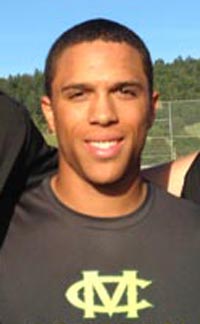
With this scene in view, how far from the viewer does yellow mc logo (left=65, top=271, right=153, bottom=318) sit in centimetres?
241

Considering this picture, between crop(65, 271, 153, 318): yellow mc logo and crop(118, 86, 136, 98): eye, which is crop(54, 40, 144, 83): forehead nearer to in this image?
crop(118, 86, 136, 98): eye

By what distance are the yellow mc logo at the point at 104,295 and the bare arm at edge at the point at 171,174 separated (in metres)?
0.70

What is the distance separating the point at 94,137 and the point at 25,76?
140 feet

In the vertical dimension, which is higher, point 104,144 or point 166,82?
point 104,144

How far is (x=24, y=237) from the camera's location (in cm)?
253

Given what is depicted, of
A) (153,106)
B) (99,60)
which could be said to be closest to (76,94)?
(99,60)

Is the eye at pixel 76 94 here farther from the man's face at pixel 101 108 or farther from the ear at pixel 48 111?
the ear at pixel 48 111

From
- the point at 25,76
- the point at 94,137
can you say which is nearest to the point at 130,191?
the point at 94,137

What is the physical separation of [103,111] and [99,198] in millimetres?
341

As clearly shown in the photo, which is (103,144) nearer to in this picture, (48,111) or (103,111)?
(103,111)

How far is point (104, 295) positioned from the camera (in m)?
2.42

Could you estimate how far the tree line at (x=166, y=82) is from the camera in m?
39.2

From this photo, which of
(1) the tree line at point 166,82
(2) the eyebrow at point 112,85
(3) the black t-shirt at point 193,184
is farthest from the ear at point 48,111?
(1) the tree line at point 166,82

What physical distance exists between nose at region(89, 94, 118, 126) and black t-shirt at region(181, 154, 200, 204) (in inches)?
26.1
